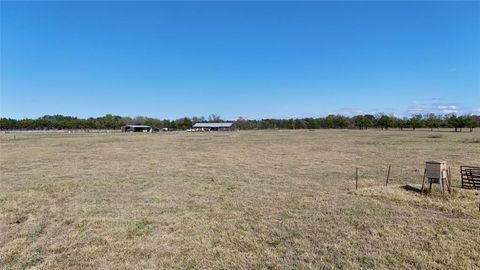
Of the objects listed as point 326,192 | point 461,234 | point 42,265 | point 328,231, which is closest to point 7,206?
point 42,265

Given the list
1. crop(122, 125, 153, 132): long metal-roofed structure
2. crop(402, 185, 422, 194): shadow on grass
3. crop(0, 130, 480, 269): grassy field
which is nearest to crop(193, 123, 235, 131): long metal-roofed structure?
crop(122, 125, 153, 132): long metal-roofed structure

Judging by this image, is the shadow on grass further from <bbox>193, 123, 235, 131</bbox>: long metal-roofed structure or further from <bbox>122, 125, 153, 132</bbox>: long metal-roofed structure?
<bbox>193, 123, 235, 131</bbox>: long metal-roofed structure

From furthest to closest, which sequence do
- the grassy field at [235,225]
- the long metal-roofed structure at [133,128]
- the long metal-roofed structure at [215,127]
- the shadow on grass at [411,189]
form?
the long metal-roofed structure at [215,127], the long metal-roofed structure at [133,128], the shadow on grass at [411,189], the grassy field at [235,225]

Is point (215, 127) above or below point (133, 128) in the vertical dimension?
below

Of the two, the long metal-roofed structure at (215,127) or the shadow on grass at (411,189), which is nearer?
the shadow on grass at (411,189)

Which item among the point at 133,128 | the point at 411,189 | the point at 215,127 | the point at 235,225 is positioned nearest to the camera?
the point at 235,225

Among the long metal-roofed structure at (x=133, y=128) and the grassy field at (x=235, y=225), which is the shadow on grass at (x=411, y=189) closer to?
the grassy field at (x=235, y=225)

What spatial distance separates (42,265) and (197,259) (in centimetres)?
277

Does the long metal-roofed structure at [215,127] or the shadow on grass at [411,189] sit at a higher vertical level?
the long metal-roofed structure at [215,127]

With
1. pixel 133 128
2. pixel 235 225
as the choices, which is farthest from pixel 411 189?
pixel 133 128

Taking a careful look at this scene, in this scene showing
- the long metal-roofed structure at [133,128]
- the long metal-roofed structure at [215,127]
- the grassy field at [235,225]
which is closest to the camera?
the grassy field at [235,225]

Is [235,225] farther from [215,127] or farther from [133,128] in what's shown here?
[215,127]

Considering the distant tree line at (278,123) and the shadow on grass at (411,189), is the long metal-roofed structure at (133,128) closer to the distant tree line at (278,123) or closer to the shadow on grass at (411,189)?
the distant tree line at (278,123)

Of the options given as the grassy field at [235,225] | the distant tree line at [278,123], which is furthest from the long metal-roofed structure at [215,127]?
the grassy field at [235,225]
